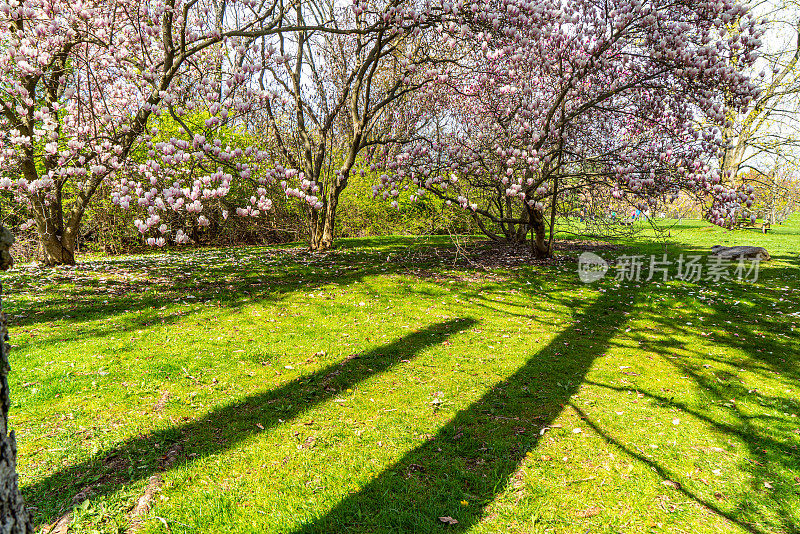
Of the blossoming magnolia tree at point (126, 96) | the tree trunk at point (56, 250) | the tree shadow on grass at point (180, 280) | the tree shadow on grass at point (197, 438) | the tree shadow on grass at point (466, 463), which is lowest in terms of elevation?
the tree shadow on grass at point (466, 463)

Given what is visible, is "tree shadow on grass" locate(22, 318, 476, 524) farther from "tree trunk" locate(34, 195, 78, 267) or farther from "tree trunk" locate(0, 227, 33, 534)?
"tree trunk" locate(34, 195, 78, 267)

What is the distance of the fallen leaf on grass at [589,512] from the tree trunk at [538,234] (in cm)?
909

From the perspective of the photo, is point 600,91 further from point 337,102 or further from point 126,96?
point 126,96

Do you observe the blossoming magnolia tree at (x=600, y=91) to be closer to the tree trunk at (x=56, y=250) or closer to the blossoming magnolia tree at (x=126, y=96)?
the blossoming magnolia tree at (x=126, y=96)

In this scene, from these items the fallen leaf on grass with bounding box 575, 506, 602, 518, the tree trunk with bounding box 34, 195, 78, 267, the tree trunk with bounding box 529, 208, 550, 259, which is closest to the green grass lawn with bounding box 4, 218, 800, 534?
the fallen leaf on grass with bounding box 575, 506, 602, 518

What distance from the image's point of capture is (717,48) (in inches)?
300

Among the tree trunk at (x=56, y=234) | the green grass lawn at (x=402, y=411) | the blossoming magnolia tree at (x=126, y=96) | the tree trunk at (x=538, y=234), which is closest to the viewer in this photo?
the green grass lawn at (x=402, y=411)

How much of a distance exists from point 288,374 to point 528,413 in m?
2.85

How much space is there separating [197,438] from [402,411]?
196 centimetres

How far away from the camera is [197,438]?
3689 millimetres

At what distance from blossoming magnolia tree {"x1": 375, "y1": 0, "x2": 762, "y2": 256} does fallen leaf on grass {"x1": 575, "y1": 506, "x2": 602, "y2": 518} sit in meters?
6.43

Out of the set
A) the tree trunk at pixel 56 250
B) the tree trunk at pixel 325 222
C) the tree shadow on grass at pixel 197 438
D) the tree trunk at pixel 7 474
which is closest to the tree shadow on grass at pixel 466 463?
the tree shadow on grass at pixel 197 438

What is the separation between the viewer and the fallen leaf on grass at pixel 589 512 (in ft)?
9.61

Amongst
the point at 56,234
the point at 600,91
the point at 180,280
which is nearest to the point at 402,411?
the point at 180,280
